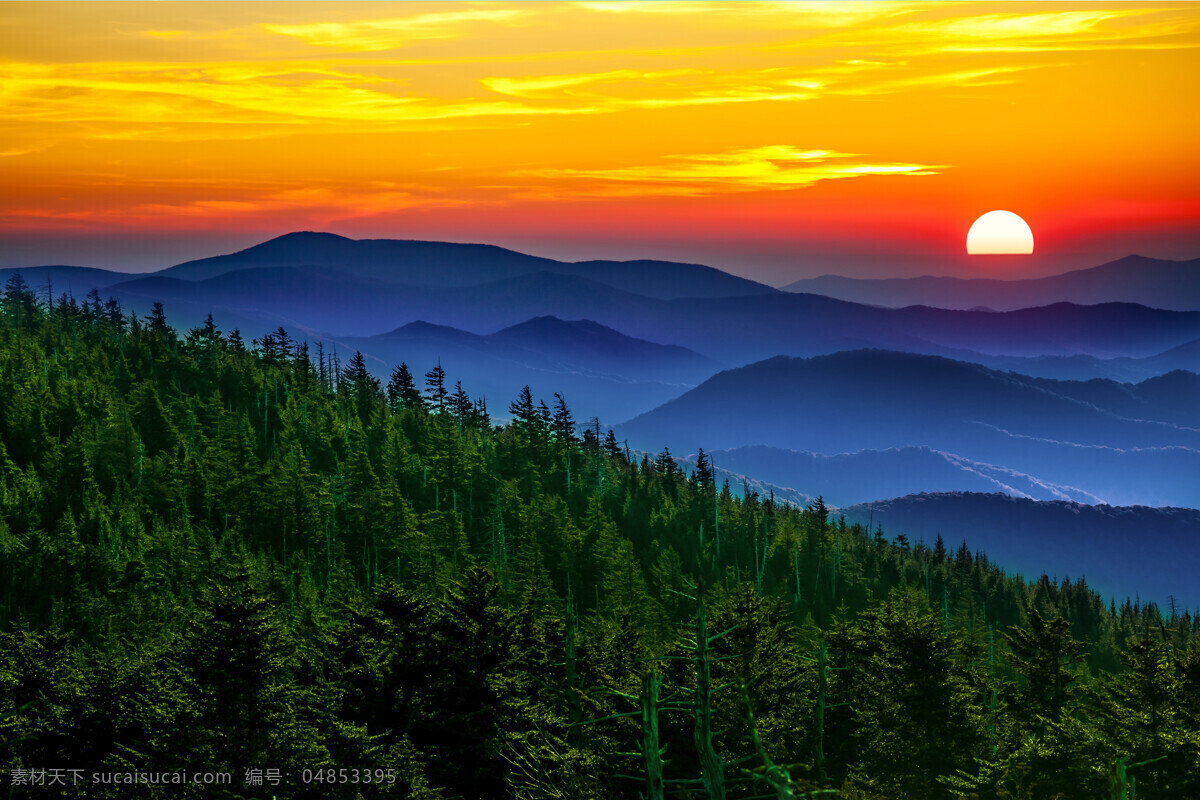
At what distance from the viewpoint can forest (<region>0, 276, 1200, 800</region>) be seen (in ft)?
121

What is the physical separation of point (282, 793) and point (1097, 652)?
170m

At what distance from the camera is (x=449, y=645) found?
44125 millimetres

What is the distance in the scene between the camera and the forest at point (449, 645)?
3703 centimetres

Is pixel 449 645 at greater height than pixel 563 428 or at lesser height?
greater

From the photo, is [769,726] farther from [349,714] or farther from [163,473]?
[163,473]

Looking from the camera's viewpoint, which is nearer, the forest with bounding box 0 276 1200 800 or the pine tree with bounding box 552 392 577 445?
the forest with bounding box 0 276 1200 800

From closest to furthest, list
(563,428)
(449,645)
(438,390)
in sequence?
(449,645), (438,390), (563,428)

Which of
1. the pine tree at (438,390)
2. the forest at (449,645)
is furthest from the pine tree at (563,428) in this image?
the pine tree at (438,390)

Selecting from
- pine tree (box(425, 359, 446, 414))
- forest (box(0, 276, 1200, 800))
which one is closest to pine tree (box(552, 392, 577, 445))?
forest (box(0, 276, 1200, 800))

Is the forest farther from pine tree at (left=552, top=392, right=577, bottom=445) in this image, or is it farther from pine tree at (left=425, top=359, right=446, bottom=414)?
pine tree at (left=552, top=392, right=577, bottom=445)

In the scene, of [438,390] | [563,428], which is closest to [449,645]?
[438,390]

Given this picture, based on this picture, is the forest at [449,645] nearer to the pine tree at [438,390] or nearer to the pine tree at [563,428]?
the pine tree at [438,390]

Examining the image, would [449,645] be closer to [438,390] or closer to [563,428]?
[438,390]

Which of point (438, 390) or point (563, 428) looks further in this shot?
point (563, 428)
